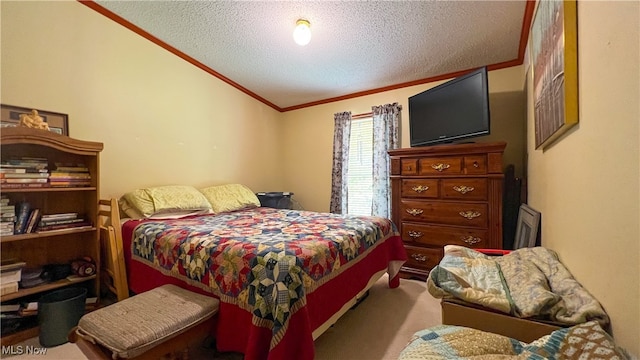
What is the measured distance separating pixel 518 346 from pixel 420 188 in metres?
1.98

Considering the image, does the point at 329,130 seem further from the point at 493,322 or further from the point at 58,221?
the point at 493,322

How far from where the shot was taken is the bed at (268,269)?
120 cm

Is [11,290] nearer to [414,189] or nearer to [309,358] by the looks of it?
[309,358]

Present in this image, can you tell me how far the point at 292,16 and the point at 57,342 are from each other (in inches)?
117

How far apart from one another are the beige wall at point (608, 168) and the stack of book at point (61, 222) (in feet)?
9.78

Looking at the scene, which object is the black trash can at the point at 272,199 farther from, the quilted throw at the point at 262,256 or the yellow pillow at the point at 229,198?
the quilted throw at the point at 262,256

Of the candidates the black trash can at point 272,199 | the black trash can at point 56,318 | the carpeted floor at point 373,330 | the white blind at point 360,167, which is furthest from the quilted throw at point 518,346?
the black trash can at point 272,199

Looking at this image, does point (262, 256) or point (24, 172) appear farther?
point (24, 172)

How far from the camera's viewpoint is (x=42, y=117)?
205 centimetres

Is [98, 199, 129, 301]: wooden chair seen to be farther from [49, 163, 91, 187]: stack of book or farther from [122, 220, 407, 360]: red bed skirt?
[49, 163, 91, 187]: stack of book

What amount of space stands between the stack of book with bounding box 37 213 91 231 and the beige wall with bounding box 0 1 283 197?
45cm

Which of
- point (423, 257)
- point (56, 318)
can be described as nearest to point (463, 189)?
point (423, 257)

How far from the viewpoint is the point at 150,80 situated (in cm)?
277

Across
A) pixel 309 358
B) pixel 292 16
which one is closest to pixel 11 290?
pixel 309 358
